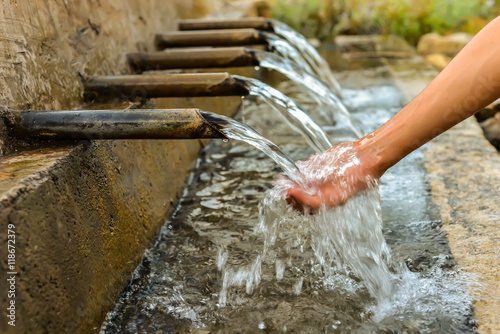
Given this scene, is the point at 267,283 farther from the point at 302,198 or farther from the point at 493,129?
the point at 493,129

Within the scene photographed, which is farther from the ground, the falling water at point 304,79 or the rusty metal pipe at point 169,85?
the rusty metal pipe at point 169,85

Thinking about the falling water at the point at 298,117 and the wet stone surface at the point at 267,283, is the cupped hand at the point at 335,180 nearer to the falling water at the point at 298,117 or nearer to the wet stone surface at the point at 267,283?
the wet stone surface at the point at 267,283

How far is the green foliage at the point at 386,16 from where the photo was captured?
8.00 metres

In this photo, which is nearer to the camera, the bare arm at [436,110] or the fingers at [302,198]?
the bare arm at [436,110]

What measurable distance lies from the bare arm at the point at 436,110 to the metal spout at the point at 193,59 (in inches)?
49.2

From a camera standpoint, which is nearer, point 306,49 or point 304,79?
point 304,79

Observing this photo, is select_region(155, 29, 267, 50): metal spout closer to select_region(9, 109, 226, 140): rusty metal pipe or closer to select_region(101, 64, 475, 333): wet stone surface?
select_region(101, 64, 475, 333): wet stone surface

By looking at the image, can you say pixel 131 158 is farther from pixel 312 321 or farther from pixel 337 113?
pixel 337 113

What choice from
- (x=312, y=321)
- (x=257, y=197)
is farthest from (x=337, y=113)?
(x=312, y=321)

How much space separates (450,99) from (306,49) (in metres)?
2.75

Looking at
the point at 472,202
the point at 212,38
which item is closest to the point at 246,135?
the point at 472,202

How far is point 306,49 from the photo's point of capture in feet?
13.5

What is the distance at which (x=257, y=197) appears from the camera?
2391mm

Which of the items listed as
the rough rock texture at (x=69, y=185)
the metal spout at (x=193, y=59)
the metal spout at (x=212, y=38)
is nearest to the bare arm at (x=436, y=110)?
the rough rock texture at (x=69, y=185)
